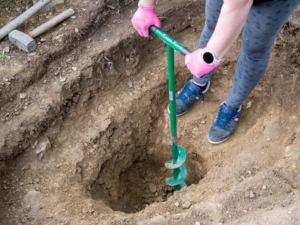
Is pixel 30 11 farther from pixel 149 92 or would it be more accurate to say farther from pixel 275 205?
pixel 275 205

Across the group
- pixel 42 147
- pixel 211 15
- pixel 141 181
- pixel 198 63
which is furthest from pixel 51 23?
pixel 198 63

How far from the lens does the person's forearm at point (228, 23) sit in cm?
157

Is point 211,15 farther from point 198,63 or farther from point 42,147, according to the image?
point 42,147

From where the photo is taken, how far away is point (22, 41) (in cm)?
274

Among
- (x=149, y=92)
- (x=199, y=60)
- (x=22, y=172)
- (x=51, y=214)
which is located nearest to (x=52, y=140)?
(x=22, y=172)

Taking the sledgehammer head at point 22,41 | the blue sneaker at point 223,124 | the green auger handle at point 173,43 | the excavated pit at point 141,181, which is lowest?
the excavated pit at point 141,181

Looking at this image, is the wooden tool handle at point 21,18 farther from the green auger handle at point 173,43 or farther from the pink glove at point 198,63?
the pink glove at point 198,63

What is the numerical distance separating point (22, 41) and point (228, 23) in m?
1.63

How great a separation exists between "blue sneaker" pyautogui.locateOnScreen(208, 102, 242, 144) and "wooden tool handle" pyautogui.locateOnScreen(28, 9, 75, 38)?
1.30 m

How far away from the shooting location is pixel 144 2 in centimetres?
212

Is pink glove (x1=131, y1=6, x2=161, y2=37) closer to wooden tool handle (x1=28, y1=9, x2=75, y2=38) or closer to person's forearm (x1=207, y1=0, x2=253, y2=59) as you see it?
person's forearm (x1=207, y1=0, x2=253, y2=59)

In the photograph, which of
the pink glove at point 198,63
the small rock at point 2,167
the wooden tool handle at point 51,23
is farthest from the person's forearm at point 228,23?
the wooden tool handle at point 51,23

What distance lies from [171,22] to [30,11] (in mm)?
1049

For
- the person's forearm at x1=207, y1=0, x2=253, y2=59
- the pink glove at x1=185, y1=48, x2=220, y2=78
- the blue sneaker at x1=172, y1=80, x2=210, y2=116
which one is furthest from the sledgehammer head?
the person's forearm at x1=207, y1=0, x2=253, y2=59
